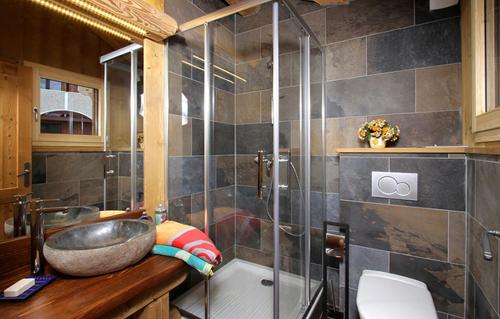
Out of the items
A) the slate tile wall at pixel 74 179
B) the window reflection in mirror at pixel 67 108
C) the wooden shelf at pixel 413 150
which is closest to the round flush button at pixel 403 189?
the wooden shelf at pixel 413 150

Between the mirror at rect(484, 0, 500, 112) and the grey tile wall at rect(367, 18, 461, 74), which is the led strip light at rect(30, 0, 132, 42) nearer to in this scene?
the grey tile wall at rect(367, 18, 461, 74)

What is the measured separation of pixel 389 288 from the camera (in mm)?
1428

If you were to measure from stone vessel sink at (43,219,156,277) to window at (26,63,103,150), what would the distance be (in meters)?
0.42

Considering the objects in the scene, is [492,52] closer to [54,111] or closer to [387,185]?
[387,185]

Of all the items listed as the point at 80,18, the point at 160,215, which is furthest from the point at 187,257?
the point at 80,18

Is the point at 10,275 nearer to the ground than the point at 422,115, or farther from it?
nearer to the ground

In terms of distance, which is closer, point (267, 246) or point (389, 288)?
point (389, 288)

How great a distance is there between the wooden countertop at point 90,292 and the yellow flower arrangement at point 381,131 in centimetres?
153

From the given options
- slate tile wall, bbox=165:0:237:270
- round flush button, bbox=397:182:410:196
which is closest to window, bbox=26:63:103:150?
slate tile wall, bbox=165:0:237:270

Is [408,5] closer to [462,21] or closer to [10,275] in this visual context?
[462,21]

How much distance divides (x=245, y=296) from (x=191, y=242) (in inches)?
39.5

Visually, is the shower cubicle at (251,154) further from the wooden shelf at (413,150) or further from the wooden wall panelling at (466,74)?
the wooden wall panelling at (466,74)

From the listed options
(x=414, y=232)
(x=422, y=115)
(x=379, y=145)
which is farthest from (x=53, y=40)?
(x=414, y=232)

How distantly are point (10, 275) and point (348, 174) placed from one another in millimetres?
1953
